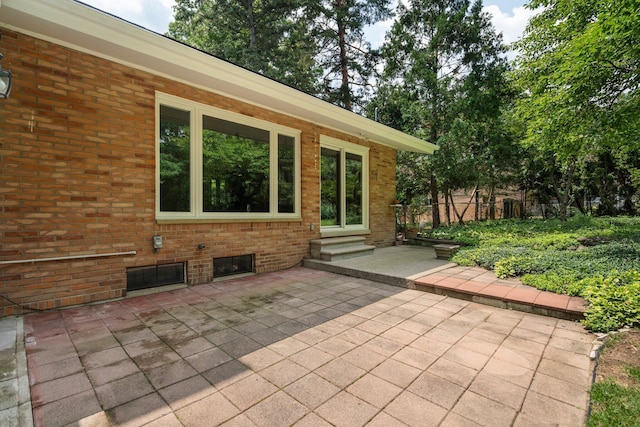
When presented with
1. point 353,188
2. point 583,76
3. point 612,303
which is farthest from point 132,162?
point 583,76

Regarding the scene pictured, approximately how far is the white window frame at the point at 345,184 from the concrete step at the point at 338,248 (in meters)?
0.25

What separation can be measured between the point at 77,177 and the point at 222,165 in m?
1.95

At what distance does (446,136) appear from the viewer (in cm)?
966

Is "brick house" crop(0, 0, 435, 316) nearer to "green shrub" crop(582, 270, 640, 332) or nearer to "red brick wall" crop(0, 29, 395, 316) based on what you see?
"red brick wall" crop(0, 29, 395, 316)

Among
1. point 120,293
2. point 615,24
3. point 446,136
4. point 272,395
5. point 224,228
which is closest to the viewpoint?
point 272,395

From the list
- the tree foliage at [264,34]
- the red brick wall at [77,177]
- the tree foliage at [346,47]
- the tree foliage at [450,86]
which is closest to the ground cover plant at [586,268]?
the tree foliage at [450,86]

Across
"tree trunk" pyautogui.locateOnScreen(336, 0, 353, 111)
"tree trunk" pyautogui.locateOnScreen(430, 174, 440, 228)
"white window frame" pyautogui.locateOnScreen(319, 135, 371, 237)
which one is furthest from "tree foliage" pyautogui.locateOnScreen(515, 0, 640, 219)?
"tree trunk" pyautogui.locateOnScreen(336, 0, 353, 111)

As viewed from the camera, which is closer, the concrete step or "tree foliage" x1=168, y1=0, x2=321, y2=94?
the concrete step

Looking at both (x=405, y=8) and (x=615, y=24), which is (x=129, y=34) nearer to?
(x=615, y=24)

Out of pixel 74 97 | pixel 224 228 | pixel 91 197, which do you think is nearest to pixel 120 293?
pixel 91 197

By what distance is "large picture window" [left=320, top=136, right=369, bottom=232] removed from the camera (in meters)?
6.82

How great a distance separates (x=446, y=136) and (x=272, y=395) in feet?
31.5

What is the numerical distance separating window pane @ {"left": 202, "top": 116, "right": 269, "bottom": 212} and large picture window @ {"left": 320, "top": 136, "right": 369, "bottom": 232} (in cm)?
162

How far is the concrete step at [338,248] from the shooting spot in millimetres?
6023
